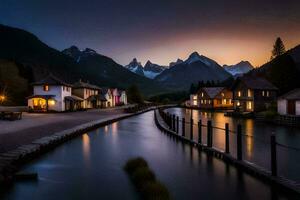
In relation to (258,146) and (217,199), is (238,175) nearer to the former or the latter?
(217,199)

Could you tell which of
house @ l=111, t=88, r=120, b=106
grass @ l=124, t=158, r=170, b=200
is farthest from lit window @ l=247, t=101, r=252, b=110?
grass @ l=124, t=158, r=170, b=200

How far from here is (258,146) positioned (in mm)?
26594

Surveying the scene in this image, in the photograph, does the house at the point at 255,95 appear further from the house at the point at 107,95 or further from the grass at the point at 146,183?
the grass at the point at 146,183

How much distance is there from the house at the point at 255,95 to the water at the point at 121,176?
54.3m

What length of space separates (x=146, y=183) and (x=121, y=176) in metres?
3.56

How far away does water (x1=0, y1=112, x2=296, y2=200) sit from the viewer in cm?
1280

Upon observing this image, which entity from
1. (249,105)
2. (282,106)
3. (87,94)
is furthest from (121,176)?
(87,94)

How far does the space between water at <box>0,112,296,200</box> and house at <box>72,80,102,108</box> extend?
62.0m

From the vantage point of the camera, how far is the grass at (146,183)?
10.9 m

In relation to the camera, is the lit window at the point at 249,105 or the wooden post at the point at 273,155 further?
the lit window at the point at 249,105

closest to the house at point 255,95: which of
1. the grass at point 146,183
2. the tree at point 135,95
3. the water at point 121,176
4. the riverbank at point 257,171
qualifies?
the water at point 121,176

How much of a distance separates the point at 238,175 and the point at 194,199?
12.5 ft

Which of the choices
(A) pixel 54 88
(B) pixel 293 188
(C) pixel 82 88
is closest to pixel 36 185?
(B) pixel 293 188

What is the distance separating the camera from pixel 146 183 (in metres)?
12.6
